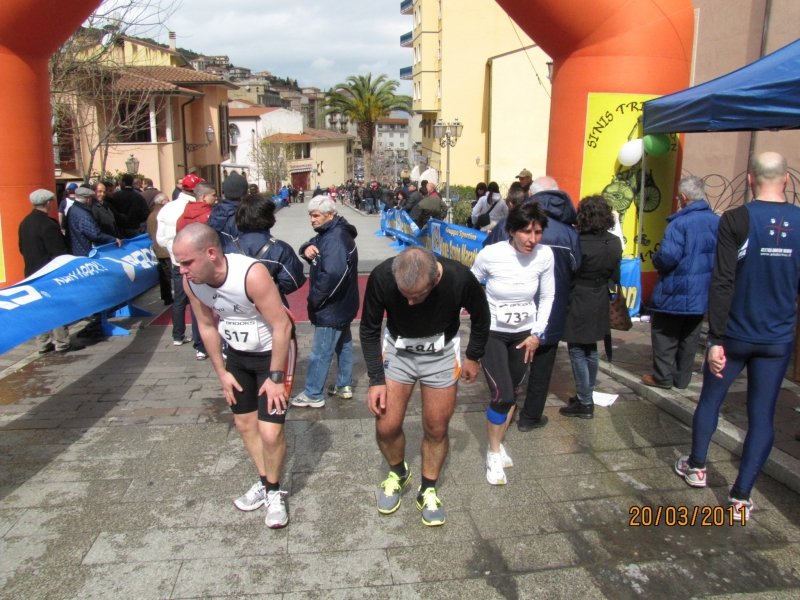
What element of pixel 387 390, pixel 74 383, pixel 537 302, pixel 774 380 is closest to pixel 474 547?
pixel 387 390

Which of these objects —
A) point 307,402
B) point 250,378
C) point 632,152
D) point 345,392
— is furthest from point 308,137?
point 250,378

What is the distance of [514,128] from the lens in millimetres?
38250

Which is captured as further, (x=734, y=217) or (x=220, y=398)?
(x=220, y=398)

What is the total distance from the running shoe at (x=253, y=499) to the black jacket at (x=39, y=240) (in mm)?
4417

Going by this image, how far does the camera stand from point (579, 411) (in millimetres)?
5316

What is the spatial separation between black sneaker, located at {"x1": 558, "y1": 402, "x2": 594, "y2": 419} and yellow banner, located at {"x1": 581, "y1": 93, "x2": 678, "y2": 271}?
11.4 feet

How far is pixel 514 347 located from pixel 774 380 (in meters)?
1.44

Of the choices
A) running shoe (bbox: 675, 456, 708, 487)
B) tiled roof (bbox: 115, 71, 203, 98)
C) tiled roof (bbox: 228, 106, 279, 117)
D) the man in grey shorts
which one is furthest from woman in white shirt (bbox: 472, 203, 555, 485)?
tiled roof (bbox: 228, 106, 279, 117)

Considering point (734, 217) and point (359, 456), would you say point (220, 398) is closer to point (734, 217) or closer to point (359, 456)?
point (359, 456)

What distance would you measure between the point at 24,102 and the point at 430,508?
22.9 feet

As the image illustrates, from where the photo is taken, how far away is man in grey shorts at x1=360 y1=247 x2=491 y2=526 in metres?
3.44

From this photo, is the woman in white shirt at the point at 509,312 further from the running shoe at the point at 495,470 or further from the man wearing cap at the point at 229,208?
the man wearing cap at the point at 229,208

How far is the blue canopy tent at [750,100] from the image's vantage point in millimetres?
4688
